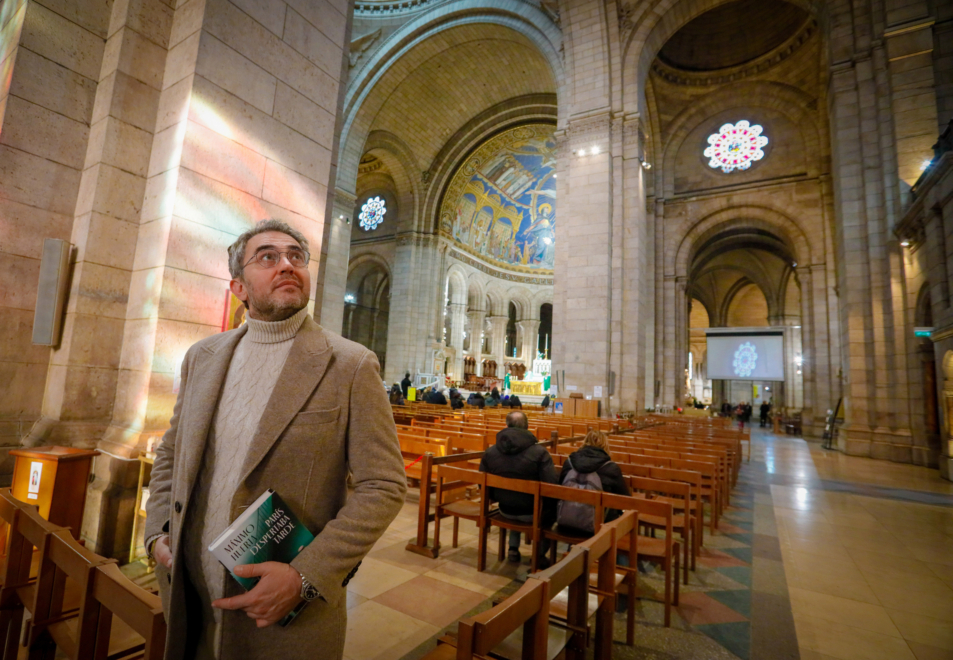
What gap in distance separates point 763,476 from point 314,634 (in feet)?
28.8

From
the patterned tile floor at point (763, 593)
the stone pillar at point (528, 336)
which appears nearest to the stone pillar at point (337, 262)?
the patterned tile floor at point (763, 593)

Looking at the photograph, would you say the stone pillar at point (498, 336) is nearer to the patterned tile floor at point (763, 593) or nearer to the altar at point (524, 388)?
the altar at point (524, 388)

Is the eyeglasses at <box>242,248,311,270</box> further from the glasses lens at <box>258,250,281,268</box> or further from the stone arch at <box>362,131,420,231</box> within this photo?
the stone arch at <box>362,131,420,231</box>

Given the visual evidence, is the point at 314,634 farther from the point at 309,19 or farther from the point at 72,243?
the point at 309,19

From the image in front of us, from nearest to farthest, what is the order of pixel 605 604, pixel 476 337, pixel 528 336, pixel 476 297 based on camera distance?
pixel 605 604 < pixel 476 297 < pixel 476 337 < pixel 528 336

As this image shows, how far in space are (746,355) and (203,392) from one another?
2057 cm

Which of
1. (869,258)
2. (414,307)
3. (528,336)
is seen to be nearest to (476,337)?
(528,336)

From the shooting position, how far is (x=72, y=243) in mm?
3377

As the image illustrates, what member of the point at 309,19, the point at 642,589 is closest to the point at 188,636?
the point at 642,589

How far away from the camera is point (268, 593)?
1014 mm

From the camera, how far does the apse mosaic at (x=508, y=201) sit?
22312 millimetres

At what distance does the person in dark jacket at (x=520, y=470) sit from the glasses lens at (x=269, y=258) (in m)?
2.42

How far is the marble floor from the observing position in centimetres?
247

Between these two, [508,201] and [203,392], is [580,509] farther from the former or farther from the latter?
[508,201]
